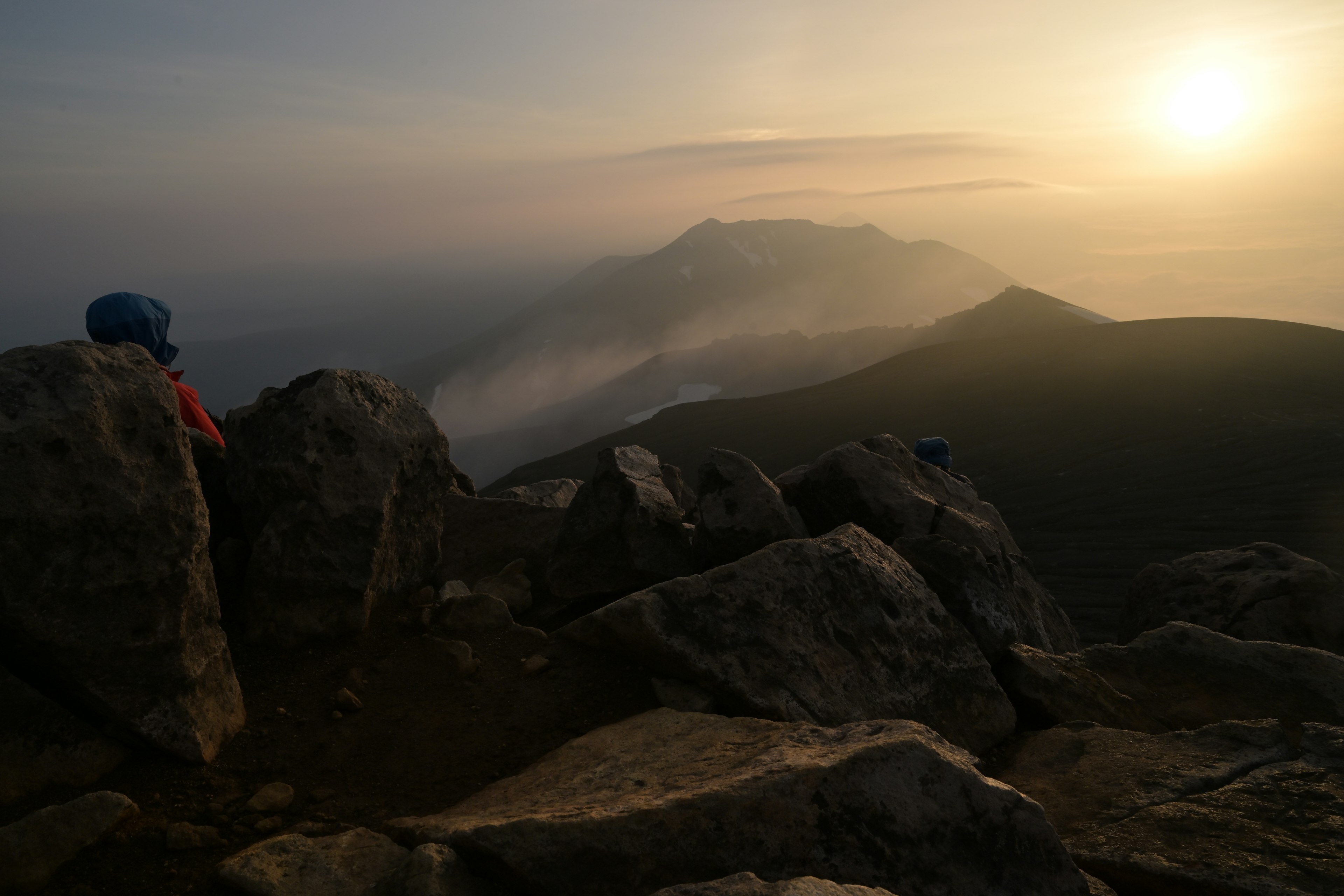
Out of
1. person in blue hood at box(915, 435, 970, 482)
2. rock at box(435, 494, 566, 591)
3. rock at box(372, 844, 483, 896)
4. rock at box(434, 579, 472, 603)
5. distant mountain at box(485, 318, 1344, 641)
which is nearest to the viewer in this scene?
rock at box(372, 844, 483, 896)

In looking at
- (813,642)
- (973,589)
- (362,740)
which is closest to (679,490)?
(973,589)

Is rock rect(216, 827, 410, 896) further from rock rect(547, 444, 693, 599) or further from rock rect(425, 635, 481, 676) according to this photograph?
rock rect(547, 444, 693, 599)

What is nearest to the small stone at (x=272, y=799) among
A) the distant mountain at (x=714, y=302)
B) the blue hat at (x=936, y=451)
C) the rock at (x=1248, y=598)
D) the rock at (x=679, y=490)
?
the rock at (x=679, y=490)

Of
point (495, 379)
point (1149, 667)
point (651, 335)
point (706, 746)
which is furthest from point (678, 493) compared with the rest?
point (495, 379)

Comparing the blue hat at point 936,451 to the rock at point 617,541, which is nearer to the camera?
the rock at point 617,541

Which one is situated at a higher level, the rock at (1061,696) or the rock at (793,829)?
the rock at (793,829)

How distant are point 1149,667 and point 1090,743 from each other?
1.67 metres

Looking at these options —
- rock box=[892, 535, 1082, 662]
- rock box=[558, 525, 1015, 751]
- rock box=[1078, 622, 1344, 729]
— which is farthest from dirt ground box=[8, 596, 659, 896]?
rock box=[1078, 622, 1344, 729]

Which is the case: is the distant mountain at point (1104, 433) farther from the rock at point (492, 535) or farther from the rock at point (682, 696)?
the rock at point (682, 696)

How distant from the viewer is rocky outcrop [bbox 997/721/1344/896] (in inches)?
141

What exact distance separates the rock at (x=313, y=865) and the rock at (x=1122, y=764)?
320 centimetres

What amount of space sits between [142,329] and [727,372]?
256 ft

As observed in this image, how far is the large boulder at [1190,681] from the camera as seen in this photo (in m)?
5.64

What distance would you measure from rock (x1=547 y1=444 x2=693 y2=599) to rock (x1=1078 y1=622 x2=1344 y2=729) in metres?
3.40
